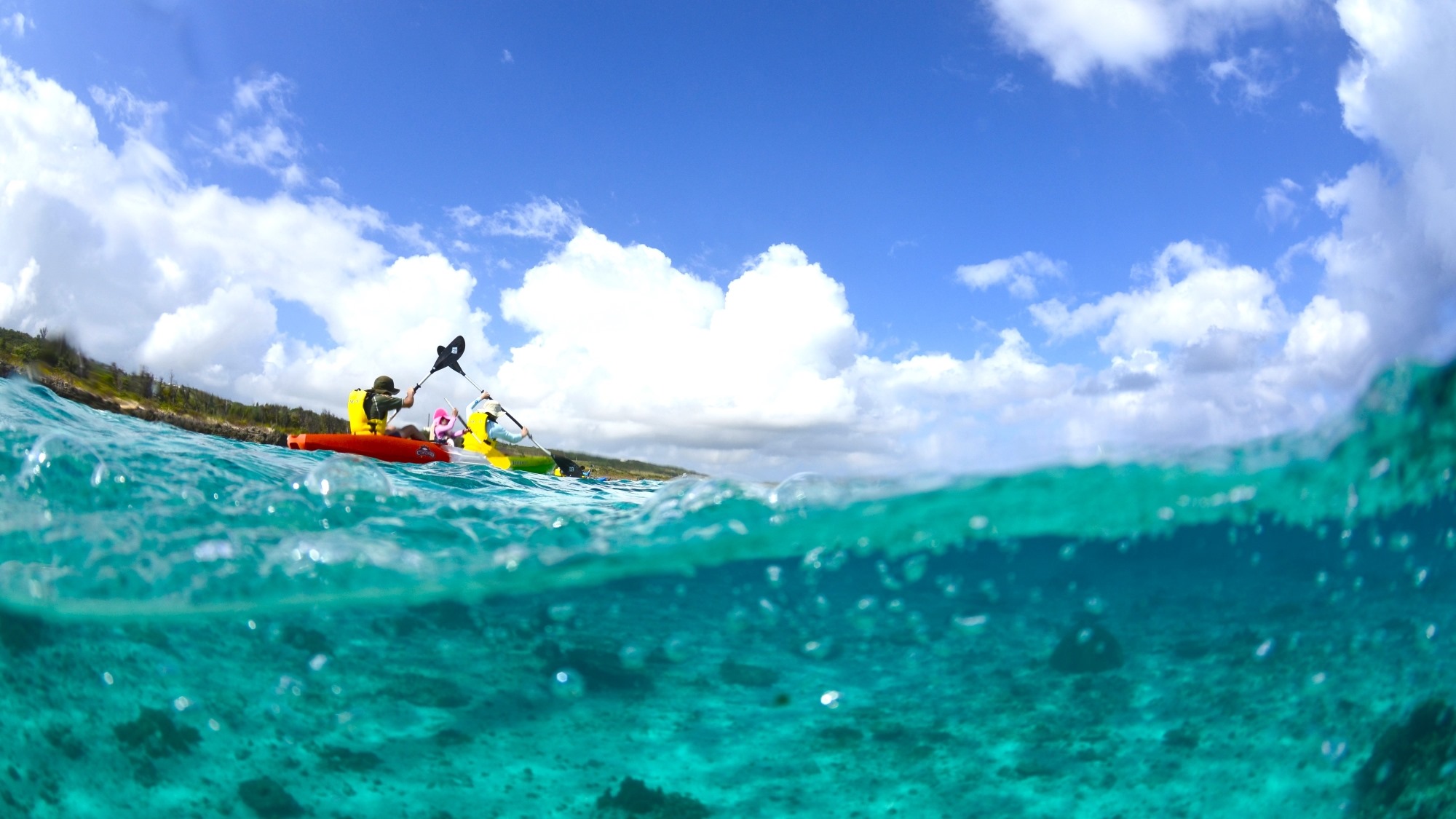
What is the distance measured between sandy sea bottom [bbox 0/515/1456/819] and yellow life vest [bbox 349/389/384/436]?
44.4ft

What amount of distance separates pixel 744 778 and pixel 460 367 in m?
22.9

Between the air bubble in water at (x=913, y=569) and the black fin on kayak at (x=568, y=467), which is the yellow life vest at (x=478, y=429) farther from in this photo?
the air bubble in water at (x=913, y=569)

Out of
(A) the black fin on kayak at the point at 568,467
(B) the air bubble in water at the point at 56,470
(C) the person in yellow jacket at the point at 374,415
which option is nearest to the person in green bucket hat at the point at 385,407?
(C) the person in yellow jacket at the point at 374,415

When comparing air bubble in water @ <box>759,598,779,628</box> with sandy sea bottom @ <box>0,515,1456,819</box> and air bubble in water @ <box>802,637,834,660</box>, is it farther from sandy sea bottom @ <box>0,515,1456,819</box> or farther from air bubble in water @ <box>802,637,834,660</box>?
air bubble in water @ <box>802,637,834,660</box>

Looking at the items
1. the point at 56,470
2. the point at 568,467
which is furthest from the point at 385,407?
the point at 56,470

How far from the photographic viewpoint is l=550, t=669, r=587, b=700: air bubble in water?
4.35m

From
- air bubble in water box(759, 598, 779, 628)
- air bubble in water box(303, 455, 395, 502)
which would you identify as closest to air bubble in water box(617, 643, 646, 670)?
air bubble in water box(759, 598, 779, 628)

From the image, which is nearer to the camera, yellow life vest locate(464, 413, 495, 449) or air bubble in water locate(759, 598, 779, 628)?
air bubble in water locate(759, 598, 779, 628)

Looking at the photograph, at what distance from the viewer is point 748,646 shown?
4867 mm

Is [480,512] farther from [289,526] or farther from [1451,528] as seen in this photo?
[1451,528]

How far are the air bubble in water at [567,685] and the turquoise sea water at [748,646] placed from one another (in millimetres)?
15

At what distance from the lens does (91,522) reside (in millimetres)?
4871

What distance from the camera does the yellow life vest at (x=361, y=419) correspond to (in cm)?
1770

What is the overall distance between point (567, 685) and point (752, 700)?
1.18 meters
